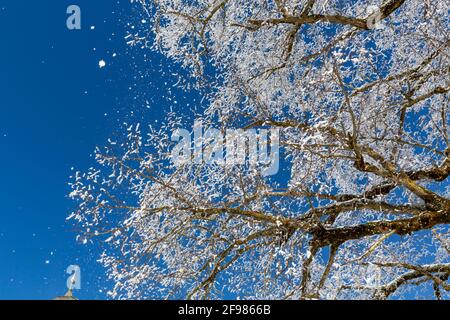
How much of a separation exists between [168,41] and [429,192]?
4.78m

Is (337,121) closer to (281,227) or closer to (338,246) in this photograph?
(281,227)

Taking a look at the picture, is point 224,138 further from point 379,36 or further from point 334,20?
point 379,36

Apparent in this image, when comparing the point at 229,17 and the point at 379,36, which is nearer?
the point at 379,36

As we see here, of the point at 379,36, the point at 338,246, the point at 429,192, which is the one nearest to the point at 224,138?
the point at 338,246

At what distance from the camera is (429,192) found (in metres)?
5.27

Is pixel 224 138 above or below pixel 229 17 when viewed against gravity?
below
